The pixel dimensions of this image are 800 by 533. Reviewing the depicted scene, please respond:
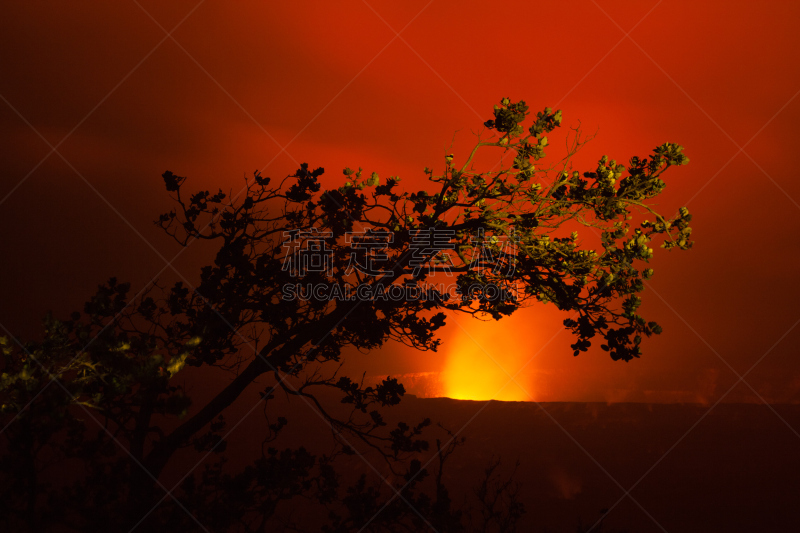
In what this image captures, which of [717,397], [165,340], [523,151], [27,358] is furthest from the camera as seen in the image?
[717,397]

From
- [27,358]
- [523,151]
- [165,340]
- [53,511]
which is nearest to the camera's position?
[53,511]

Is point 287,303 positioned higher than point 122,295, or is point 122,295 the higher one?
point 287,303

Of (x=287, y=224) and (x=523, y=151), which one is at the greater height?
(x=523, y=151)

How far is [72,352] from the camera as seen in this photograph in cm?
602

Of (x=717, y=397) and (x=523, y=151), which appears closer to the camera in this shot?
(x=523, y=151)

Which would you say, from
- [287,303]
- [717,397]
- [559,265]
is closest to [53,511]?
[287,303]

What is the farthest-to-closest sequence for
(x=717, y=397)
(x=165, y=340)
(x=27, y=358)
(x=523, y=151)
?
(x=717, y=397)
(x=165, y=340)
(x=523, y=151)
(x=27, y=358)

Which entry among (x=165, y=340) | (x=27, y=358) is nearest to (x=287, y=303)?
(x=165, y=340)

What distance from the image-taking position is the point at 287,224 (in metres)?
7.79

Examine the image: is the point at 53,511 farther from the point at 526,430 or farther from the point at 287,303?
the point at 526,430

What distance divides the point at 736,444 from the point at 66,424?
12540 cm

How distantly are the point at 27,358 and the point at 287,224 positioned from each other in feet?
12.3

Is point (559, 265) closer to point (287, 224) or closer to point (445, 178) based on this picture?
point (445, 178)

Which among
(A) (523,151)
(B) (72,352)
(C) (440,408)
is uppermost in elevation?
(A) (523,151)
